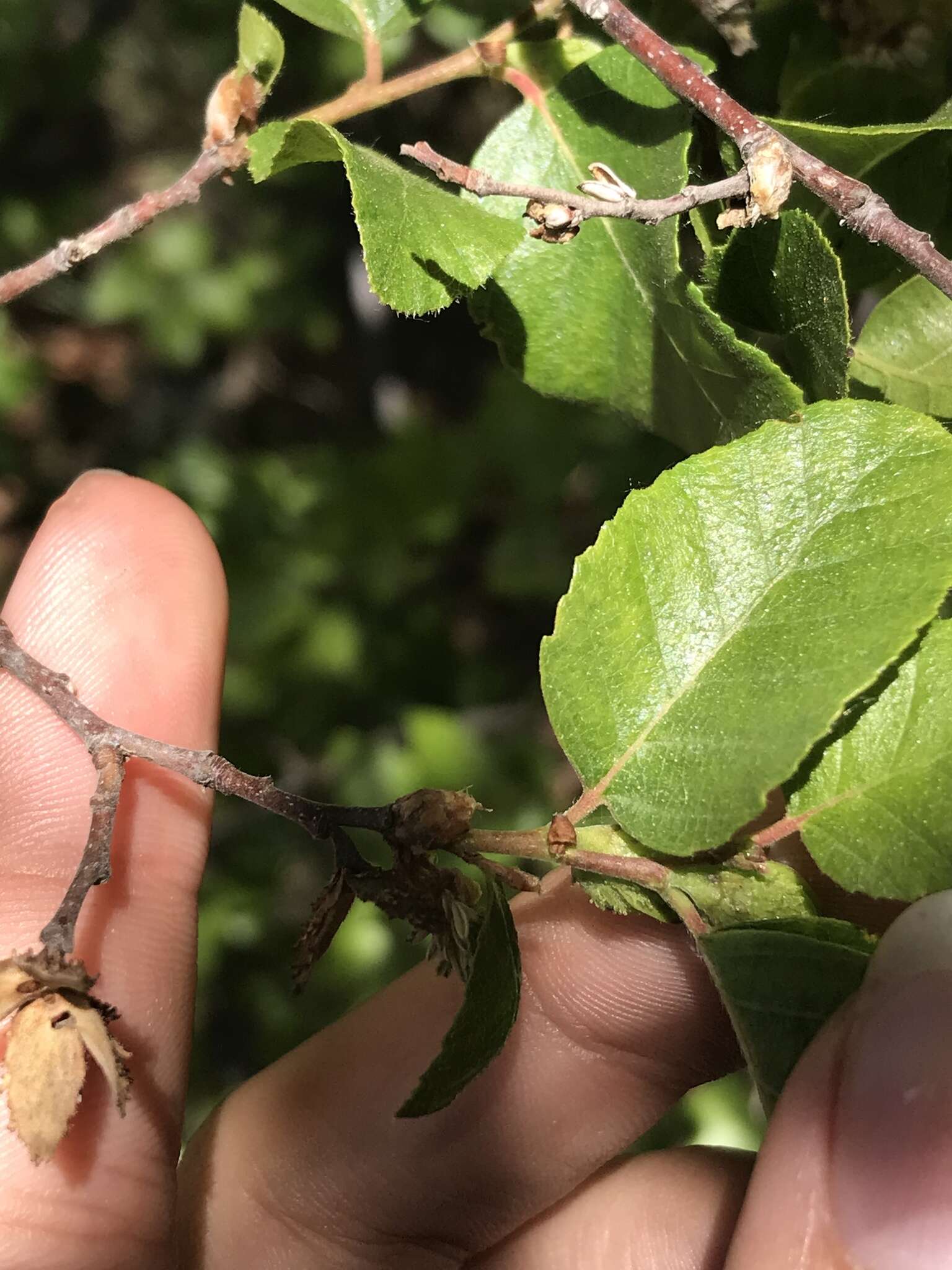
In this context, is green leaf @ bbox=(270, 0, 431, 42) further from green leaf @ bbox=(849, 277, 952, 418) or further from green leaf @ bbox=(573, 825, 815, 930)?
green leaf @ bbox=(573, 825, 815, 930)

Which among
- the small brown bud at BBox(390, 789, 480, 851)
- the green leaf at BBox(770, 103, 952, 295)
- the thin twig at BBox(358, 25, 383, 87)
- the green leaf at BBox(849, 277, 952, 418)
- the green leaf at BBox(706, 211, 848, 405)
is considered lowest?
the small brown bud at BBox(390, 789, 480, 851)

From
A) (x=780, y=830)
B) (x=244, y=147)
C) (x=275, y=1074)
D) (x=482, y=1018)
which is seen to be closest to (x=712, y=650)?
(x=780, y=830)

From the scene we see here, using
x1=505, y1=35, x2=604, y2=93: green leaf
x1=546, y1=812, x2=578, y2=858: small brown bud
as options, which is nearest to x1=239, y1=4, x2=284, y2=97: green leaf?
x1=505, y1=35, x2=604, y2=93: green leaf

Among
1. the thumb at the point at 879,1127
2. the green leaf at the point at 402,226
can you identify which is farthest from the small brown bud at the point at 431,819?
the green leaf at the point at 402,226

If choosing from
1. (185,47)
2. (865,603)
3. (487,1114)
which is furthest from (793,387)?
(185,47)

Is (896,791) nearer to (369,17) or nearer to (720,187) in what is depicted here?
(720,187)

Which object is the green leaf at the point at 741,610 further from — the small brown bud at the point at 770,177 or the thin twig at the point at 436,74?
the thin twig at the point at 436,74
